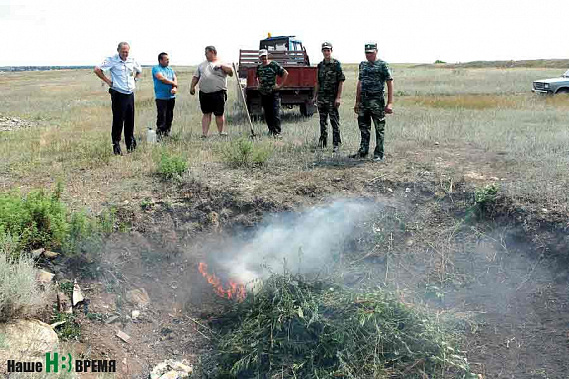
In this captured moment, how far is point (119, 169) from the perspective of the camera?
6.44 m

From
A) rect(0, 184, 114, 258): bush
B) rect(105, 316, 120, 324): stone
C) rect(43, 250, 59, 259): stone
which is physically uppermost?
rect(0, 184, 114, 258): bush

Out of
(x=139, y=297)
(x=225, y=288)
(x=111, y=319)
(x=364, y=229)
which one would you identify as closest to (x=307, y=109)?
(x=364, y=229)

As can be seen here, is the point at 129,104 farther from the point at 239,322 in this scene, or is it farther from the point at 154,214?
the point at 239,322

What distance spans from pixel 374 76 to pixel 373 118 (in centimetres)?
61

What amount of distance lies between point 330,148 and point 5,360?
561 centimetres

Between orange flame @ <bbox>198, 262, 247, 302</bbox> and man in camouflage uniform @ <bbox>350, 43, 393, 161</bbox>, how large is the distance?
10.5ft

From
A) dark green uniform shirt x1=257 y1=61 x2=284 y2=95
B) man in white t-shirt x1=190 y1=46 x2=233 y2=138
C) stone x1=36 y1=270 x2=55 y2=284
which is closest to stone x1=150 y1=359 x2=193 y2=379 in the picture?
stone x1=36 y1=270 x2=55 y2=284

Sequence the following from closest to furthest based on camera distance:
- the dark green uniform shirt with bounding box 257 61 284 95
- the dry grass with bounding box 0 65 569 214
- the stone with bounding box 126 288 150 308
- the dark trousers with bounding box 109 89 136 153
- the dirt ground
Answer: the dirt ground < the stone with bounding box 126 288 150 308 < the dry grass with bounding box 0 65 569 214 < the dark trousers with bounding box 109 89 136 153 < the dark green uniform shirt with bounding box 257 61 284 95

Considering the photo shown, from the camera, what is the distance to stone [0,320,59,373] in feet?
10.2

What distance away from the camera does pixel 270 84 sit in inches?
318

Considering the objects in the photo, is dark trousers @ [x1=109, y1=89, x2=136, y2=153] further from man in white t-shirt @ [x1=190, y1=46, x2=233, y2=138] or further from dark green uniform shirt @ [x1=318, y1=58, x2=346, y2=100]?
dark green uniform shirt @ [x1=318, y1=58, x2=346, y2=100]

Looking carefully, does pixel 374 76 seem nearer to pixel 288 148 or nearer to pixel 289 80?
pixel 288 148

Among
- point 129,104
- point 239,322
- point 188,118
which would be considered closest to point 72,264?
point 239,322

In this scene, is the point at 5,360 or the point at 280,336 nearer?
the point at 5,360
